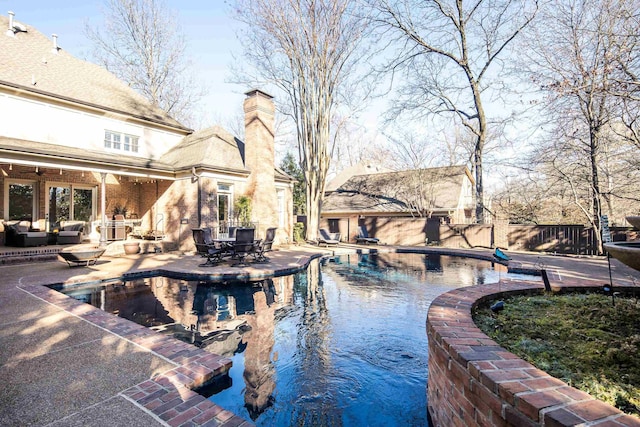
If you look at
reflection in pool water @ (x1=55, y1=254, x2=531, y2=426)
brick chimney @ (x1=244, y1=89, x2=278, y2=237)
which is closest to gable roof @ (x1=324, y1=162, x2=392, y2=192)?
brick chimney @ (x1=244, y1=89, x2=278, y2=237)

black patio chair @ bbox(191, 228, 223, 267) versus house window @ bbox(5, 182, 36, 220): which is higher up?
house window @ bbox(5, 182, 36, 220)

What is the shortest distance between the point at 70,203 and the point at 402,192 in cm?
1818

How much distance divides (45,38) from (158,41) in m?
7.91

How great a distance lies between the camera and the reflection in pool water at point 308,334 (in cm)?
304

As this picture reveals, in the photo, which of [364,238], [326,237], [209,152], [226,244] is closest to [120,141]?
[209,152]

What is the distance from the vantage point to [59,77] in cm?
1355

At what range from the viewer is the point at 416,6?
55.7 feet

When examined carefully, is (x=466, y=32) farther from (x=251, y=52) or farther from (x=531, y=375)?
(x=531, y=375)

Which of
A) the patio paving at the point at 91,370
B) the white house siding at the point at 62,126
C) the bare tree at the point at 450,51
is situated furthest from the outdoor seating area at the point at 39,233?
the bare tree at the point at 450,51

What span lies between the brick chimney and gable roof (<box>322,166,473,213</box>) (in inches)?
355

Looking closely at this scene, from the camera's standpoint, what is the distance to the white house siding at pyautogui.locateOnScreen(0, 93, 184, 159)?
11508 millimetres

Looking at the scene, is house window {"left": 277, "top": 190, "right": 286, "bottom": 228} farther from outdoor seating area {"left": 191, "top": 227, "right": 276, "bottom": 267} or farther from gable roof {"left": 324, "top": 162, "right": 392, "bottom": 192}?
gable roof {"left": 324, "top": 162, "right": 392, "bottom": 192}

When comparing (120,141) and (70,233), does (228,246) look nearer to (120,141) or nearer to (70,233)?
(70,233)

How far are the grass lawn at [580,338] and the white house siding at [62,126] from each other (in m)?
15.5
